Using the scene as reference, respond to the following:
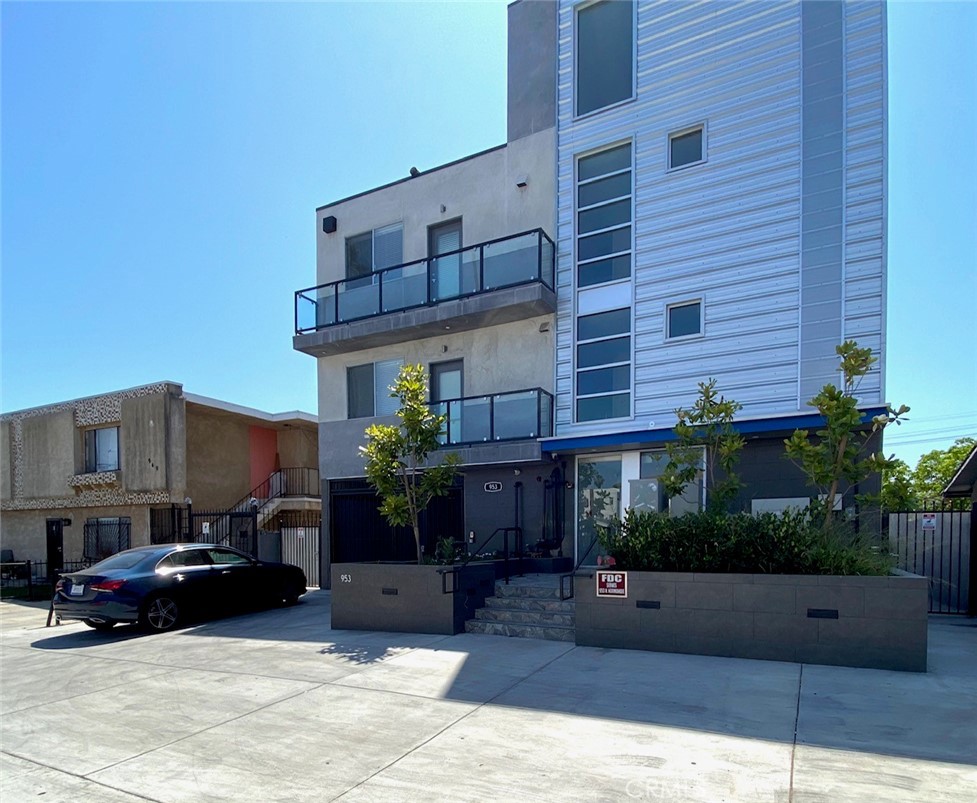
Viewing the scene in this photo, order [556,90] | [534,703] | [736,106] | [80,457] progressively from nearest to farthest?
[534,703] → [736,106] → [556,90] → [80,457]

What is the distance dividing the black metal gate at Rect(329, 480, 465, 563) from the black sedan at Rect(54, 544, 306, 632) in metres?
2.98

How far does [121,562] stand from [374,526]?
553cm

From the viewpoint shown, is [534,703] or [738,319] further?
[738,319]

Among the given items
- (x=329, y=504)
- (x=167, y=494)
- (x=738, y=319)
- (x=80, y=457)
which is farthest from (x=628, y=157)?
(x=80, y=457)

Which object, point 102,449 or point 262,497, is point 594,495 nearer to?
point 262,497

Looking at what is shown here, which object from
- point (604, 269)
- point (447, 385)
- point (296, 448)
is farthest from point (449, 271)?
point (296, 448)

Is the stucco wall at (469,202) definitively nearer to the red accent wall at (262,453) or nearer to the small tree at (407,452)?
the small tree at (407,452)

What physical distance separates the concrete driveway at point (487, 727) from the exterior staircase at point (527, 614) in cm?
37

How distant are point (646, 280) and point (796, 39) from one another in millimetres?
4835

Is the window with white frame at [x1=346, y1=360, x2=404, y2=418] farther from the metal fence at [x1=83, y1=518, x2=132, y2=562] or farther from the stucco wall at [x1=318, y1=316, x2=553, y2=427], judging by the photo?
the metal fence at [x1=83, y1=518, x2=132, y2=562]

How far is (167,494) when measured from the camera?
19.7 m

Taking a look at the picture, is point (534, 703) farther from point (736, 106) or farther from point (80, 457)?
point (80, 457)

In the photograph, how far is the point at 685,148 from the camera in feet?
40.1

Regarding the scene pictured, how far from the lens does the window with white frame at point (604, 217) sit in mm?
12562
